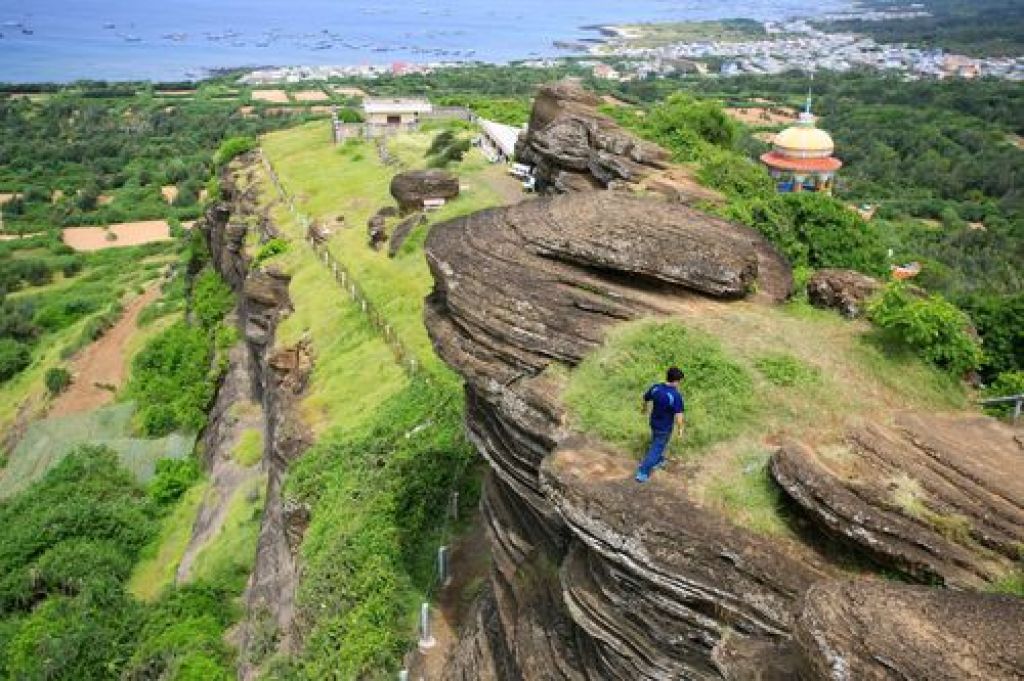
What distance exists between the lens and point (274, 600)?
2258 cm

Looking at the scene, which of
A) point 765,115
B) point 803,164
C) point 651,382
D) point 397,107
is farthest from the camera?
point 765,115

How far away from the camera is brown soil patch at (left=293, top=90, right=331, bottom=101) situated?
15675 cm

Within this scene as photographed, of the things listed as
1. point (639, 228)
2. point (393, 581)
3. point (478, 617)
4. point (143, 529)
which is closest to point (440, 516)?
point (393, 581)

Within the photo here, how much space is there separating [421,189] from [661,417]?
28.0 meters

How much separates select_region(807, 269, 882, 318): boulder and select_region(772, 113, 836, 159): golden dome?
90.9ft

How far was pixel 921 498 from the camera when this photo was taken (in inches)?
396

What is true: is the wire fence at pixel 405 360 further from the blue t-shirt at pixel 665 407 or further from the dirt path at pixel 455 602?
the blue t-shirt at pixel 665 407

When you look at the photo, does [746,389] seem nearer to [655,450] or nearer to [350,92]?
[655,450]

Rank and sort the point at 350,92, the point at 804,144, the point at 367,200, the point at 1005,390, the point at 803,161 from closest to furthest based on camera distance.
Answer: the point at 1005,390
the point at 803,161
the point at 804,144
the point at 367,200
the point at 350,92

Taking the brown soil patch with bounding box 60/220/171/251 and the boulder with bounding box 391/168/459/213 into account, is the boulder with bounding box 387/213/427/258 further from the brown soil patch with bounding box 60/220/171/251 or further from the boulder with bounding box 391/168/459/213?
the brown soil patch with bounding box 60/220/171/251

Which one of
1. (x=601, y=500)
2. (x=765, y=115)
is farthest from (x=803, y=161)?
(x=765, y=115)

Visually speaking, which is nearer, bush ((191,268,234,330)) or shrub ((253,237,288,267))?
shrub ((253,237,288,267))

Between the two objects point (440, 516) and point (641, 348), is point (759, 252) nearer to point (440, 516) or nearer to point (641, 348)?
point (641, 348)

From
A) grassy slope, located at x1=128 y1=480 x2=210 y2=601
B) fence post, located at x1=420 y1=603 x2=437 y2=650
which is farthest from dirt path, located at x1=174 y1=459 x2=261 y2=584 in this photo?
fence post, located at x1=420 y1=603 x2=437 y2=650
